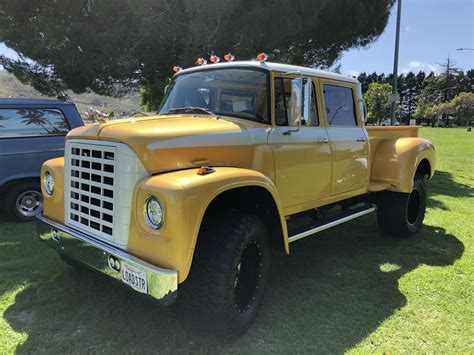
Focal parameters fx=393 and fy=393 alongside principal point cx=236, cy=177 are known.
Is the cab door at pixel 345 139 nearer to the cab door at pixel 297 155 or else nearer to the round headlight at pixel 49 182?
the cab door at pixel 297 155

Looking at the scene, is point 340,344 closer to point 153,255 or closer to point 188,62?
point 153,255

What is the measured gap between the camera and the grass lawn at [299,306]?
2.98 meters

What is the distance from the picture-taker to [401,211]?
5340mm

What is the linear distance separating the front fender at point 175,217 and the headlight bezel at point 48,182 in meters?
1.35

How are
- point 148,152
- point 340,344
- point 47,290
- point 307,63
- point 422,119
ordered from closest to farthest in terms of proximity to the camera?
point 148,152
point 340,344
point 47,290
point 307,63
point 422,119

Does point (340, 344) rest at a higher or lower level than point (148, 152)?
lower

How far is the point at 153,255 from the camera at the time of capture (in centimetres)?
260

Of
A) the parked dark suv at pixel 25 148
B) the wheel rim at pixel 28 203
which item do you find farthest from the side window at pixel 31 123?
the wheel rim at pixel 28 203

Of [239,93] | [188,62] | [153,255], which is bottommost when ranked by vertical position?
[153,255]

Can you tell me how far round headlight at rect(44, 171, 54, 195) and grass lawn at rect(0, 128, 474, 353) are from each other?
37.9 inches

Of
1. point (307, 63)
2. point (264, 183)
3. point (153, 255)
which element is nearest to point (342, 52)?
point (307, 63)

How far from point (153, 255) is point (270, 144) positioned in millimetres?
1492

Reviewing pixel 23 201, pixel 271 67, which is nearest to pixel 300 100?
pixel 271 67

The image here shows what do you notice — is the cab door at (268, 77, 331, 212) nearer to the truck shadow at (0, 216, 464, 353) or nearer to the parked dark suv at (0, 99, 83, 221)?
the truck shadow at (0, 216, 464, 353)
